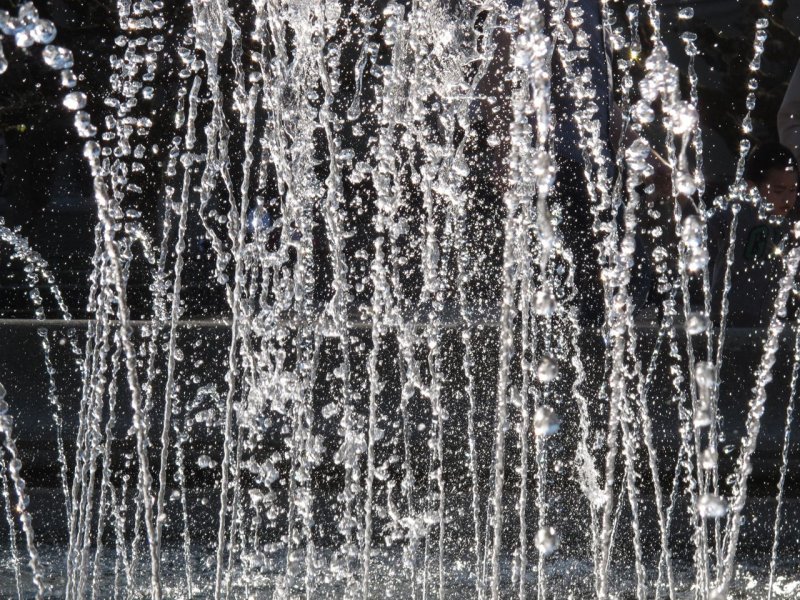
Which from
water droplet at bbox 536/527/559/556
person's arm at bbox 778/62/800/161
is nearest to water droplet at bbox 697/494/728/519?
water droplet at bbox 536/527/559/556

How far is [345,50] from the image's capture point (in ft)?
15.3

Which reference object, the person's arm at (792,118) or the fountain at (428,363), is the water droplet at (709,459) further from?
the person's arm at (792,118)

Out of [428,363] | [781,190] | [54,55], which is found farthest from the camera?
[781,190]

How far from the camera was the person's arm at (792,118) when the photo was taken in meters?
3.03

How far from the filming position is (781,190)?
4.02 meters

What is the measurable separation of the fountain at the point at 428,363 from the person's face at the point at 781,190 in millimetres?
178

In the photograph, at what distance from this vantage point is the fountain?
2.22 meters

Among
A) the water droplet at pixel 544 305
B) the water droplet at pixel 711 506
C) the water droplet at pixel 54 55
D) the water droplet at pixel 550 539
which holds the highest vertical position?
the water droplet at pixel 54 55

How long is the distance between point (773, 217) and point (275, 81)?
90.0 inches

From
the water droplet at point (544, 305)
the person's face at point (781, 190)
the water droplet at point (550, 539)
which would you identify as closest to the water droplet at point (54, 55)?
the water droplet at point (544, 305)

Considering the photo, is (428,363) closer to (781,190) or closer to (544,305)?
(544,305)

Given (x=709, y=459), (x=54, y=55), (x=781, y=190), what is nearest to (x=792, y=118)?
(x=781, y=190)

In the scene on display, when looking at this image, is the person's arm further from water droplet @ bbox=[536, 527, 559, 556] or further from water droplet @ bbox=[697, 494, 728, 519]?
water droplet @ bbox=[536, 527, 559, 556]

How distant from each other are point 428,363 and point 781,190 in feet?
7.19
